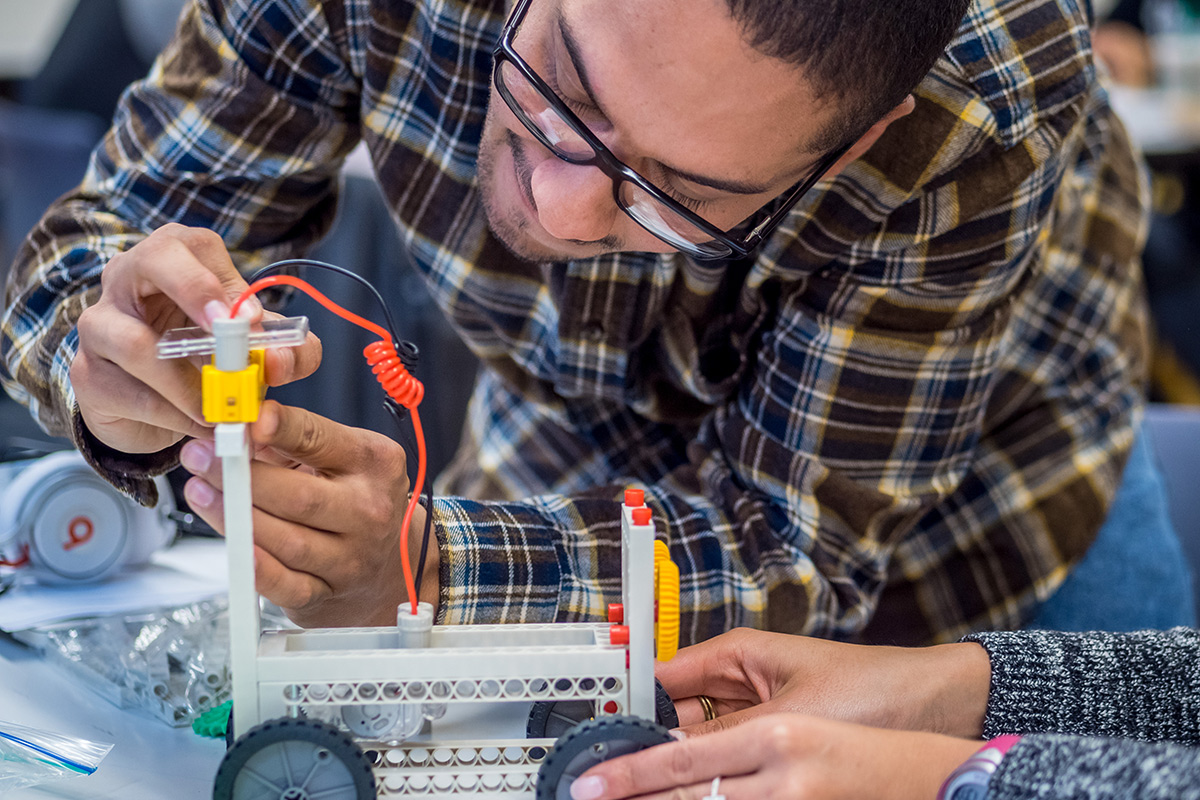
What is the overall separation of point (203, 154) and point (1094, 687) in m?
0.83

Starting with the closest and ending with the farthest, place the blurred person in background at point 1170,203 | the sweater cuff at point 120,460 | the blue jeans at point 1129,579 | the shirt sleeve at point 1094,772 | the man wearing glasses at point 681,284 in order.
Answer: the shirt sleeve at point 1094,772, the man wearing glasses at point 681,284, the sweater cuff at point 120,460, the blue jeans at point 1129,579, the blurred person in background at point 1170,203

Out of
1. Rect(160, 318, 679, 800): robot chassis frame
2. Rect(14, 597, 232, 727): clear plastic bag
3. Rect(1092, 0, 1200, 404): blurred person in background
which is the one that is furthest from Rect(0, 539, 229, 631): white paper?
Rect(1092, 0, 1200, 404): blurred person in background

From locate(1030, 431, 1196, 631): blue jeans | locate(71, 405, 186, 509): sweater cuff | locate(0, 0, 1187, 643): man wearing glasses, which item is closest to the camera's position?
locate(0, 0, 1187, 643): man wearing glasses

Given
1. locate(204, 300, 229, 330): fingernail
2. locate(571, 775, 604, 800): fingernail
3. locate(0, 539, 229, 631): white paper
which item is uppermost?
locate(204, 300, 229, 330): fingernail

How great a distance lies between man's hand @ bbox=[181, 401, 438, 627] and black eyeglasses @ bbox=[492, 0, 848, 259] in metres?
0.23

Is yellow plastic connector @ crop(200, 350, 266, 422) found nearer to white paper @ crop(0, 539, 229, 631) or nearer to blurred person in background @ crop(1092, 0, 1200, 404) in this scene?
white paper @ crop(0, 539, 229, 631)

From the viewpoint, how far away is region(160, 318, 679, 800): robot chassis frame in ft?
1.78

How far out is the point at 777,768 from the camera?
56cm

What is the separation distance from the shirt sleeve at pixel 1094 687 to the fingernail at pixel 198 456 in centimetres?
54

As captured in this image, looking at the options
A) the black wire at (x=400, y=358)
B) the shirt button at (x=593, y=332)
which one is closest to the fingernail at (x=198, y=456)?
the black wire at (x=400, y=358)

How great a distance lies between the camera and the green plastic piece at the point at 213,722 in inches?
26.5

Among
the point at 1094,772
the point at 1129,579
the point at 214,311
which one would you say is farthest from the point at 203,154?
the point at 1129,579

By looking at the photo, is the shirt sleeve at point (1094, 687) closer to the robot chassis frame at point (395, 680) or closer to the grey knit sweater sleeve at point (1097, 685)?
the grey knit sweater sleeve at point (1097, 685)

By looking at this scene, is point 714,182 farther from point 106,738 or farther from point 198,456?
point 106,738
